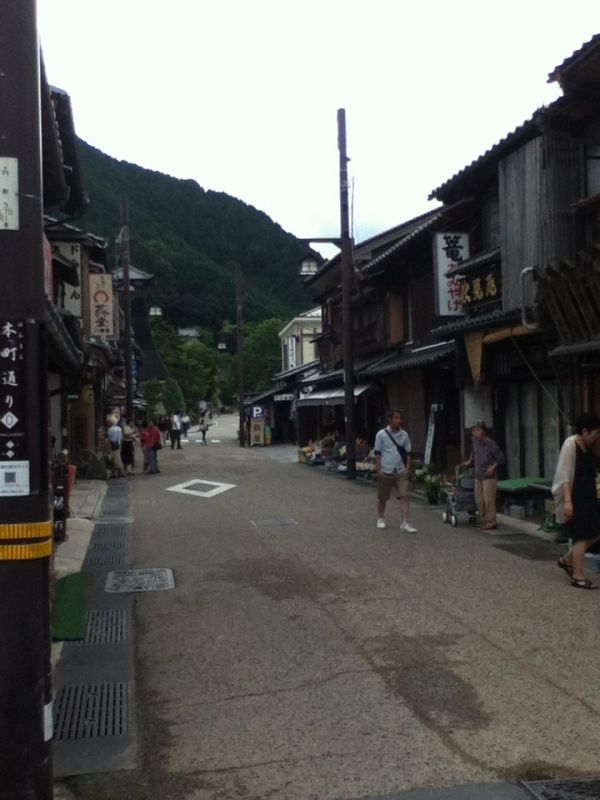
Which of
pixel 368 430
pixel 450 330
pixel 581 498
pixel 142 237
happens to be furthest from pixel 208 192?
pixel 581 498

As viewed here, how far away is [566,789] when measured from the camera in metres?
4.27

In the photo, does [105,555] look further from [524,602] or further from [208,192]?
[208,192]

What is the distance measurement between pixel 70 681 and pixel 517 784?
11.2ft

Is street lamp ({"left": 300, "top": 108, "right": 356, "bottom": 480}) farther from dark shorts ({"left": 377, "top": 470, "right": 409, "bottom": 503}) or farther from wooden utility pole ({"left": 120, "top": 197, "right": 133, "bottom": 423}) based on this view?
dark shorts ({"left": 377, "top": 470, "right": 409, "bottom": 503})

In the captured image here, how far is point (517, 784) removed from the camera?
434cm

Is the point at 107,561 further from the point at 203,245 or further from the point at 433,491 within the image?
the point at 203,245

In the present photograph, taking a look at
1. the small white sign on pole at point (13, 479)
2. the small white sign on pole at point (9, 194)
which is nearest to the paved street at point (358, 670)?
the small white sign on pole at point (13, 479)

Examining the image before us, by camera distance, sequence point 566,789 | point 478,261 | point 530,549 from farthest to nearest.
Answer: point 478,261
point 530,549
point 566,789

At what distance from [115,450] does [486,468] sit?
1571 centimetres

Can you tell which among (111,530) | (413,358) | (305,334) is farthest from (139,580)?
(305,334)

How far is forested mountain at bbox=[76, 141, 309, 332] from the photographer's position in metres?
95.9

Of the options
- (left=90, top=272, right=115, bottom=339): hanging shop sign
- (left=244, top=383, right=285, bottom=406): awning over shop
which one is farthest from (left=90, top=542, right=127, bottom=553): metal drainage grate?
(left=244, top=383, right=285, bottom=406): awning over shop

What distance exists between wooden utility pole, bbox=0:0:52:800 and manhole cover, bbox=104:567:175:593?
574cm

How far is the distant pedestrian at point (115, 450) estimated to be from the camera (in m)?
25.5
